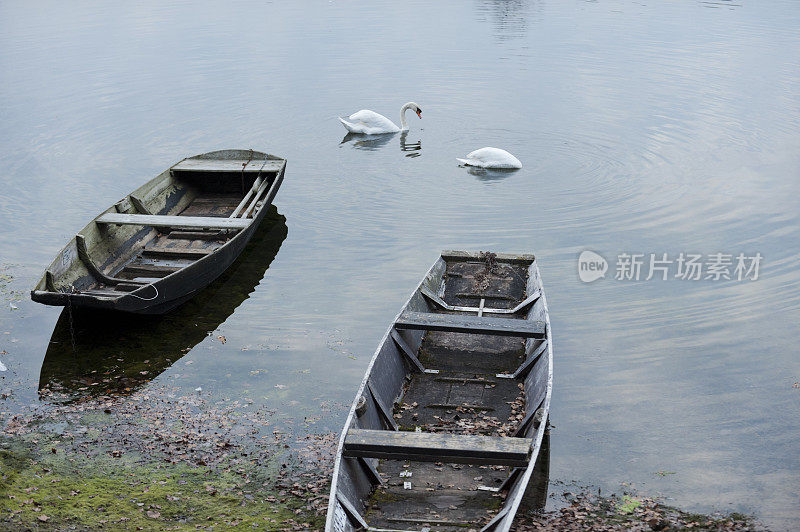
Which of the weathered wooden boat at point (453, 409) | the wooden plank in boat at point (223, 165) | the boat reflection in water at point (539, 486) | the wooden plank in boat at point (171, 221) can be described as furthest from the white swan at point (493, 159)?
the boat reflection in water at point (539, 486)

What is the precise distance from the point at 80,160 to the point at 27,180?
5.72 ft

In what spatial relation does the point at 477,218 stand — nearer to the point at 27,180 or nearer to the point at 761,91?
the point at 27,180

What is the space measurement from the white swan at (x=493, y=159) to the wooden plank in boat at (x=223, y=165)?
535 cm

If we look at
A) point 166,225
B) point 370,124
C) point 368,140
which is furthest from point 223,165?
point 370,124

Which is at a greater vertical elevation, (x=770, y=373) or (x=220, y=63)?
(x=220, y=63)

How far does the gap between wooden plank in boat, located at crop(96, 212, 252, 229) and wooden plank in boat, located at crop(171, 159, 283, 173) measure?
299cm

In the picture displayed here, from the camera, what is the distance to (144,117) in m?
26.5

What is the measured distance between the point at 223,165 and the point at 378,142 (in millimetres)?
6657

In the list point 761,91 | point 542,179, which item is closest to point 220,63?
point 542,179

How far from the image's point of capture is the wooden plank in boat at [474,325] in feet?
36.8

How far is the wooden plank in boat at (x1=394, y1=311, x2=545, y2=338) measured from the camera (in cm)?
1123

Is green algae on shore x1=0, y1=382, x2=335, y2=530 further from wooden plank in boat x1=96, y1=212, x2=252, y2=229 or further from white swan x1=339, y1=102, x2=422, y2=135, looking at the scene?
white swan x1=339, y1=102, x2=422, y2=135

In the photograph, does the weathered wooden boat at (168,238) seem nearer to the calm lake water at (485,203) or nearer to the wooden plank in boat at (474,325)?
the calm lake water at (485,203)

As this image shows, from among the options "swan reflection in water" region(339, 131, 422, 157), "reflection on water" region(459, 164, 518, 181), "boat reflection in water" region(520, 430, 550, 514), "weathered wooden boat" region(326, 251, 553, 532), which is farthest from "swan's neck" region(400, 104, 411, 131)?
"boat reflection in water" region(520, 430, 550, 514)
